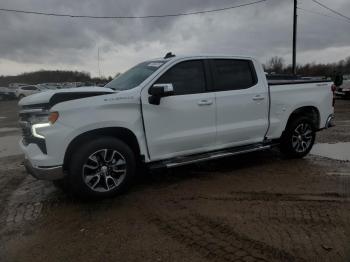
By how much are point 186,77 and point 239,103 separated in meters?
1.01

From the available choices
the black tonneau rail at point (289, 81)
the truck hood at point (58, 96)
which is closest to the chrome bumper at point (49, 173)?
the truck hood at point (58, 96)

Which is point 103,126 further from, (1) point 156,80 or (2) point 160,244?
(2) point 160,244

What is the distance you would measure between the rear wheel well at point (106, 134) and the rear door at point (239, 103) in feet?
4.56

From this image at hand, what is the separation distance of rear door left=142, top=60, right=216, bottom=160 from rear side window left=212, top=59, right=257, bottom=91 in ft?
0.87

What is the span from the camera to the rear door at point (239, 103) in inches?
233

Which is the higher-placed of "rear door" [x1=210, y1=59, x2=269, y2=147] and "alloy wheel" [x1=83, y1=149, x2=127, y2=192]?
"rear door" [x1=210, y1=59, x2=269, y2=147]

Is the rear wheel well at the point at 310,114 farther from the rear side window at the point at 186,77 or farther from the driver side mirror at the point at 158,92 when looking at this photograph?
the driver side mirror at the point at 158,92

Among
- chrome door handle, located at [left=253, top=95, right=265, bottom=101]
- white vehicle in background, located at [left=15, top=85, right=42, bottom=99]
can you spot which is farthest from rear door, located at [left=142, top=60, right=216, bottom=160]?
white vehicle in background, located at [left=15, top=85, right=42, bottom=99]

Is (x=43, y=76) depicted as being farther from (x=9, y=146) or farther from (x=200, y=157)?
(x=200, y=157)

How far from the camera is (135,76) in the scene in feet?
19.1

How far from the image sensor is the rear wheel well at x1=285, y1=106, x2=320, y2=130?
6993mm

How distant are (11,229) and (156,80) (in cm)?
268

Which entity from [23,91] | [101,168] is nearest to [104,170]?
[101,168]

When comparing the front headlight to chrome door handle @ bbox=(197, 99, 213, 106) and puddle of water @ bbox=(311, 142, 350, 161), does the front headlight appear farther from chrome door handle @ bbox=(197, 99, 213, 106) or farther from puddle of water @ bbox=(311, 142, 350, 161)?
puddle of water @ bbox=(311, 142, 350, 161)
